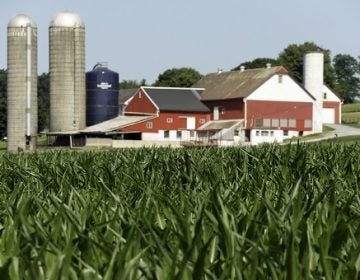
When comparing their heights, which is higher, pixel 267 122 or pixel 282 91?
pixel 282 91

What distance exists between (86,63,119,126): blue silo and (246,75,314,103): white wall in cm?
1582

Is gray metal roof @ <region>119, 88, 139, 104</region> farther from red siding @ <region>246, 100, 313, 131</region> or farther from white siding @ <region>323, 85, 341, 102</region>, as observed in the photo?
red siding @ <region>246, 100, 313, 131</region>

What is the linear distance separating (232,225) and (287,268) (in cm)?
104

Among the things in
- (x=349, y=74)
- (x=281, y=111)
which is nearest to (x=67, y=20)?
(x=281, y=111)

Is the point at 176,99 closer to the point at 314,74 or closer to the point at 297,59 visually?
the point at 314,74

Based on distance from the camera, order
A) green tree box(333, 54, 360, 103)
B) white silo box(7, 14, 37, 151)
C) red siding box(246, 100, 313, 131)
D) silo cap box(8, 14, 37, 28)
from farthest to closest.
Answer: green tree box(333, 54, 360, 103) < red siding box(246, 100, 313, 131) < silo cap box(8, 14, 37, 28) < white silo box(7, 14, 37, 151)

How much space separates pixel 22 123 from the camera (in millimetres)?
65188

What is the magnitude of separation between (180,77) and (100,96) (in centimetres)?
6081

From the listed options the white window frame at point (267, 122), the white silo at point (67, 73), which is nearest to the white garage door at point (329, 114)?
the white window frame at point (267, 122)

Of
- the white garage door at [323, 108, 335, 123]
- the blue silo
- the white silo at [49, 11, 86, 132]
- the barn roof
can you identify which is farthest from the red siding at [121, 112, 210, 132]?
the white garage door at [323, 108, 335, 123]

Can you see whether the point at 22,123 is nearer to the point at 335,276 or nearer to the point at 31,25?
the point at 31,25

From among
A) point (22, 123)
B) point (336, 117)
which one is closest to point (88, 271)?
point (22, 123)

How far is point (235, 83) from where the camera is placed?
8775cm

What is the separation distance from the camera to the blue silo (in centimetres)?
7456
